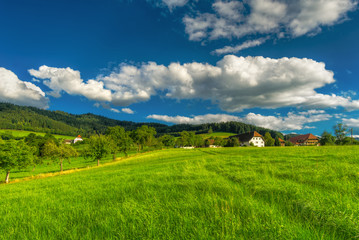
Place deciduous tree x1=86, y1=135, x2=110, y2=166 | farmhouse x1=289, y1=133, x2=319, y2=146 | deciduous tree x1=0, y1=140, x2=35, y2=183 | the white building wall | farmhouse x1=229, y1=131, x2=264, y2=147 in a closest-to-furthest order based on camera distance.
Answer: deciduous tree x1=0, y1=140, x2=35, y2=183, deciduous tree x1=86, y1=135, x2=110, y2=166, farmhouse x1=289, y1=133, x2=319, y2=146, farmhouse x1=229, y1=131, x2=264, y2=147, the white building wall

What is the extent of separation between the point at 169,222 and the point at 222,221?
1016 millimetres

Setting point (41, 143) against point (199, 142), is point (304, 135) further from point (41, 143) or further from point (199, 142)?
point (41, 143)

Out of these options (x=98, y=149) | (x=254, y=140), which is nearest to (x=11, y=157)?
(x=98, y=149)

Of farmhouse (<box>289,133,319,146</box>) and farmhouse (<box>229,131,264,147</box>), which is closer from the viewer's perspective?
farmhouse (<box>289,133,319,146</box>)

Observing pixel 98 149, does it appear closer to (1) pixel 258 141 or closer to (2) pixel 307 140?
(1) pixel 258 141

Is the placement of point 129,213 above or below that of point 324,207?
below

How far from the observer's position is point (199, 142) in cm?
13600

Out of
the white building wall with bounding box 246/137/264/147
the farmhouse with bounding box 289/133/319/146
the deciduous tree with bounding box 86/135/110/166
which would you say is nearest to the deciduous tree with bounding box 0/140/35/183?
the deciduous tree with bounding box 86/135/110/166

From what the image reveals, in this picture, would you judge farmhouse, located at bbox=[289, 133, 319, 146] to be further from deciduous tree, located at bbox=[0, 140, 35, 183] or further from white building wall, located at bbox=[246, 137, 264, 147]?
deciduous tree, located at bbox=[0, 140, 35, 183]

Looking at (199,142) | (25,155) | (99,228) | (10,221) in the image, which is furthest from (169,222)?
(199,142)

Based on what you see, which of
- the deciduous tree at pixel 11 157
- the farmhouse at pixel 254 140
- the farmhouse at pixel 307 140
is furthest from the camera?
the farmhouse at pixel 254 140

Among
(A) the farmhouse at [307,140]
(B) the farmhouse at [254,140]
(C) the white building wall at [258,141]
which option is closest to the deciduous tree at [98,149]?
(B) the farmhouse at [254,140]

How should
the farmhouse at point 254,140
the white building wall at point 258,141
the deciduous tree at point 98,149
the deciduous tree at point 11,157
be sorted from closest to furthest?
the deciduous tree at point 11,157
the deciduous tree at point 98,149
the farmhouse at point 254,140
the white building wall at point 258,141

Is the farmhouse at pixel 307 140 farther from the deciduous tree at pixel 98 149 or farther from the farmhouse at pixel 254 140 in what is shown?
the deciduous tree at pixel 98 149
